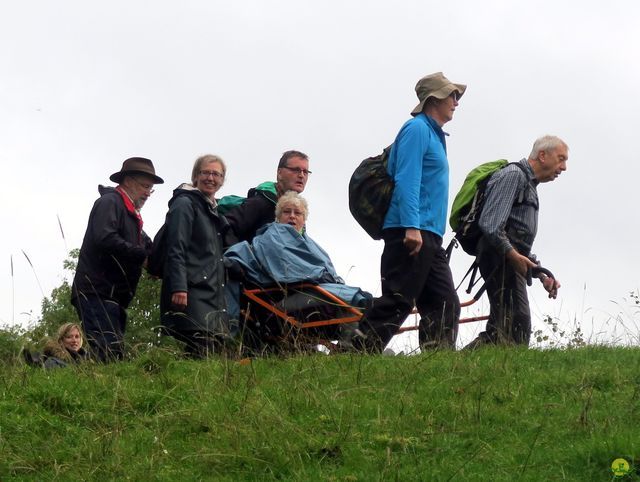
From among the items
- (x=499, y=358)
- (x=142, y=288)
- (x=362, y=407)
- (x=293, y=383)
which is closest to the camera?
(x=362, y=407)

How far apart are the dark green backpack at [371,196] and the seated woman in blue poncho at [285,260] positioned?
603mm

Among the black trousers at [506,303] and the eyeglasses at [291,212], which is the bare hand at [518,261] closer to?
the black trousers at [506,303]

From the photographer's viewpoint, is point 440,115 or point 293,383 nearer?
point 293,383

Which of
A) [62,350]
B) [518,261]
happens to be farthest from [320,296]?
[62,350]

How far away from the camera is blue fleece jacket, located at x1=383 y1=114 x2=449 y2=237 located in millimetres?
9703

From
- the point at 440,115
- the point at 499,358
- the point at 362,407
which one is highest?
the point at 440,115

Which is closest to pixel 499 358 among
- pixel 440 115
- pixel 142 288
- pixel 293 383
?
pixel 293 383

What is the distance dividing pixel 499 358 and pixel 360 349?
1339 mm

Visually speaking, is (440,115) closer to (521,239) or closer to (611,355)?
(521,239)

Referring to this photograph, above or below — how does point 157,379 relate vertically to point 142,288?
below

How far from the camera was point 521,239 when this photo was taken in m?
10.3

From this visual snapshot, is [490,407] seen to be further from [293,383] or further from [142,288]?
[142,288]

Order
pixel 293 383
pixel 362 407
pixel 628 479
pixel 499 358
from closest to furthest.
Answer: pixel 628 479 < pixel 362 407 < pixel 293 383 < pixel 499 358

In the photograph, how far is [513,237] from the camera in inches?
406
